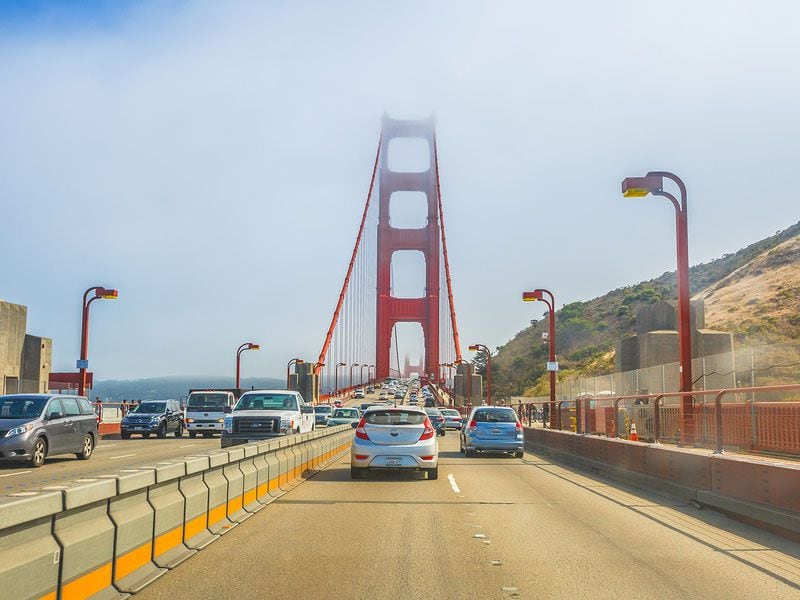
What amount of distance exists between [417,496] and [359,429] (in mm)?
3411

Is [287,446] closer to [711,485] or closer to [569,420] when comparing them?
[711,485]

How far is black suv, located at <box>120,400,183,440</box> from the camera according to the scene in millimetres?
33844

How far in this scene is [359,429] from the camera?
16.3 m

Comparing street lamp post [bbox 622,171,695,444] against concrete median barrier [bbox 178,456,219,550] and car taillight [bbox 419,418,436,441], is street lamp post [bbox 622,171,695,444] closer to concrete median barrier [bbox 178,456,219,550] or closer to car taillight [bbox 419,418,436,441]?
car taillight [bbox 419,418,436,441]

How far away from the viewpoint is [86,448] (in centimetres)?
2009

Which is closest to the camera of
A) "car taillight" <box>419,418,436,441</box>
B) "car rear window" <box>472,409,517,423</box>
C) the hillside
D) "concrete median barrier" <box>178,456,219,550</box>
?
"concrete median barrier" <box>178,456,219,550</box>

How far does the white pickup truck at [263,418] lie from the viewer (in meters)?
20.9

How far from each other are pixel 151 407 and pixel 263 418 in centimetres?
1605

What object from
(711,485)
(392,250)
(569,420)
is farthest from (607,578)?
(392,250)

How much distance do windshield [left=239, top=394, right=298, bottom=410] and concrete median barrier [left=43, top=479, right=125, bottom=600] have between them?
16339 mm

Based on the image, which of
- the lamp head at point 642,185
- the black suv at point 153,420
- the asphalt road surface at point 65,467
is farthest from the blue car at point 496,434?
the black suv at point 153,420

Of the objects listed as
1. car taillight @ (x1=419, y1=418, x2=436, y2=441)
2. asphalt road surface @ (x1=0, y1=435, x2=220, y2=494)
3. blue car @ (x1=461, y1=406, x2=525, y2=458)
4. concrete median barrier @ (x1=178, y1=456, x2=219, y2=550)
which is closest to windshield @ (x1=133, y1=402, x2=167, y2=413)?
asphalt road surface @ (x1=0, y1=435, x2=220, y2=494)

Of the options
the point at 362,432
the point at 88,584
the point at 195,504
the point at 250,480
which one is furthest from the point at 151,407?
the point at 88,584

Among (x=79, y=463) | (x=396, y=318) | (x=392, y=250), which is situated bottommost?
(x=79, y=463)
